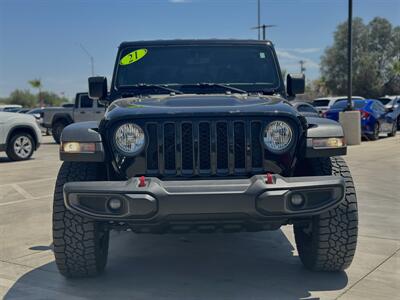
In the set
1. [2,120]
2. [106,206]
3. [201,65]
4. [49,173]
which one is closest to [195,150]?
[106,206]

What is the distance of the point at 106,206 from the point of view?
3205mm

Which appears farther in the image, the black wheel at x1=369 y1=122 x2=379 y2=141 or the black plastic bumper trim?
the black wheel at x1=369 y1=122 x2=379 y2=141

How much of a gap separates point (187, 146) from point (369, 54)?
161 feet

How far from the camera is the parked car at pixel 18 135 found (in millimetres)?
11664

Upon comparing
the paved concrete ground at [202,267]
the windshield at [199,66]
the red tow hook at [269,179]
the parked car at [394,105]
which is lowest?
the paved concrete ground at [202,267]

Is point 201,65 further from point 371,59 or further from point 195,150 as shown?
point 371,59

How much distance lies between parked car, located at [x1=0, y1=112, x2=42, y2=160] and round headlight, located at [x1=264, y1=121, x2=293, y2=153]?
31.3ft

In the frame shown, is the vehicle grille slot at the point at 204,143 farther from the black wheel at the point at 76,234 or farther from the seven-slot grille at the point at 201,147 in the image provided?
the black wheel at the point at 76,234

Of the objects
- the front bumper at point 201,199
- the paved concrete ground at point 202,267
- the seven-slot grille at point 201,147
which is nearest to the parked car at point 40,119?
the paved concrete ground at point 202,267

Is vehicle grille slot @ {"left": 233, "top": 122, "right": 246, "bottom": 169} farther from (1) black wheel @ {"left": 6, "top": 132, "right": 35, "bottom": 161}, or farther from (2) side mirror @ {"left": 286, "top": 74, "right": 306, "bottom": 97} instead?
(1) black wheel @ {"left": 6, "top": 132, "right": 35, "bottom": 161}

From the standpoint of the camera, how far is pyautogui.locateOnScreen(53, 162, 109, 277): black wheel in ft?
11.8

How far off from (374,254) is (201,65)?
91.1 inches

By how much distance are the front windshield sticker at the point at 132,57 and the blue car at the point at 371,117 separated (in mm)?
12401

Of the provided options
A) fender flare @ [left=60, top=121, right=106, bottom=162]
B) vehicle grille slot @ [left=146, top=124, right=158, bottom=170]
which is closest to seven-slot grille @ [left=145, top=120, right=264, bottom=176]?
vehicle grille slot @ [left=146, top=124, right=158, bottom=170]
